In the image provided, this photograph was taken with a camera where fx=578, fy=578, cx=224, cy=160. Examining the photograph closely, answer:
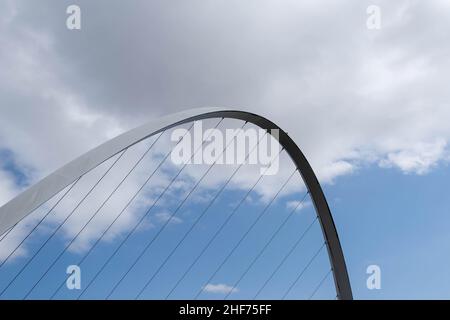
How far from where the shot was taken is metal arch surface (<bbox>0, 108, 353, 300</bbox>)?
8461 mm

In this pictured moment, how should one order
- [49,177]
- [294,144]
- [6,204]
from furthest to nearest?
[294,144] → [49,177] → [6,204]

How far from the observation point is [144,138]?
11.1 m

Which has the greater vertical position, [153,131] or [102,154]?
[153,131]

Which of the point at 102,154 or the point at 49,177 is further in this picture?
the point at 102,154

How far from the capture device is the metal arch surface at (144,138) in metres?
8.46

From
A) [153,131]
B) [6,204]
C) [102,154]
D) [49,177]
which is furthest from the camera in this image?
[153,131]
